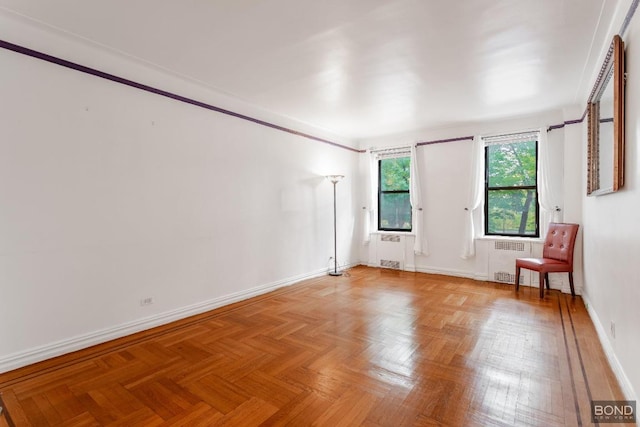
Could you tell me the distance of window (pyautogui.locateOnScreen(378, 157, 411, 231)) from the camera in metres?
6.23

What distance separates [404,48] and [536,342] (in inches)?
111

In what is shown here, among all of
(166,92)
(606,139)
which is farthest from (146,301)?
(606,139)

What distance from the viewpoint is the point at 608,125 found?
2574mm

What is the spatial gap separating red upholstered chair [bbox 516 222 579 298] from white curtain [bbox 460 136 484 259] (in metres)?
0.95

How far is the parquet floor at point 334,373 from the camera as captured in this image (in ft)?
6.28

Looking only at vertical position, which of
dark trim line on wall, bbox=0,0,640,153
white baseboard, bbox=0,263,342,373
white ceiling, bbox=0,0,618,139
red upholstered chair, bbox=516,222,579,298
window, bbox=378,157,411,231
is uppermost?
white ceiling, bbox=0,0,618,139

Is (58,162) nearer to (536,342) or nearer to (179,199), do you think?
(179,199)

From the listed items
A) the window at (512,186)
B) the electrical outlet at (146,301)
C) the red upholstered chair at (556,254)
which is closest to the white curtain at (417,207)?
the window at (512,186)

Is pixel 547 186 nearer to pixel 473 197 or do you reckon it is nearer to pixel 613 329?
pixel 473 197

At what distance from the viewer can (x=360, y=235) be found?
671cm

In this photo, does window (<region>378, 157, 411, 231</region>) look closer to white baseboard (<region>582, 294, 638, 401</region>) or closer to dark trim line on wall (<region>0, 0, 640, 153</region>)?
dark trim line on wall (<region>0, 0, 640, 153</region>)

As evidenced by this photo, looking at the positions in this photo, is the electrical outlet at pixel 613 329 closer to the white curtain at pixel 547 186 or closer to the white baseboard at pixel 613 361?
the white baseboard at pixel 613 361

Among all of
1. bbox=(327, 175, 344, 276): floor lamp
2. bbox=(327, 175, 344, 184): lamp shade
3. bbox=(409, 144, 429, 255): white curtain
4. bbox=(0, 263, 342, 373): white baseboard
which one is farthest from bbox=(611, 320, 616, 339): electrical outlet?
bbox=(327, 175, 344, 184): lamp shade

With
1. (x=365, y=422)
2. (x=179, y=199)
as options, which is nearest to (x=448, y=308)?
(x=365, y=422)
